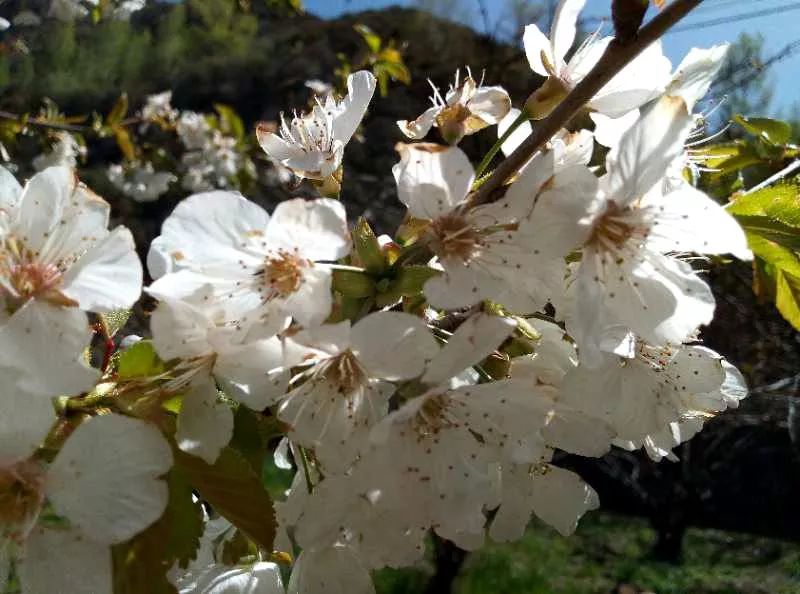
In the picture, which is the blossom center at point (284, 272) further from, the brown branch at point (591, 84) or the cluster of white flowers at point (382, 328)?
the brown branch at point (591, 84)

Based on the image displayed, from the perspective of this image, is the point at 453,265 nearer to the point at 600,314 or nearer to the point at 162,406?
the point at 600,314

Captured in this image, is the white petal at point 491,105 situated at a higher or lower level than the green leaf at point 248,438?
higher

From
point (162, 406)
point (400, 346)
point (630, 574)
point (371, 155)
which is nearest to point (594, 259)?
point (400, 346)

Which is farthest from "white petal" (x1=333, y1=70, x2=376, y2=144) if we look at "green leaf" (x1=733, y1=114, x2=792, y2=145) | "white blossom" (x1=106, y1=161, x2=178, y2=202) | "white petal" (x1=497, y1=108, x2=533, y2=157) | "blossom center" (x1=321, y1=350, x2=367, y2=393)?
"white blossom" (x1=106, y1=161, x2=178, y2=202)

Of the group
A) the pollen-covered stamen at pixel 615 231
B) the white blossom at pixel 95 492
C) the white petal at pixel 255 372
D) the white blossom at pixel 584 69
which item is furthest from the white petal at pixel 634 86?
the white blossom at pixel 95 492

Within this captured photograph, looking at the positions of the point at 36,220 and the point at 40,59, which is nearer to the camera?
the point at 36,220

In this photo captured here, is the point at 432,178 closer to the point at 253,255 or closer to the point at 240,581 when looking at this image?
the point at 253,255
